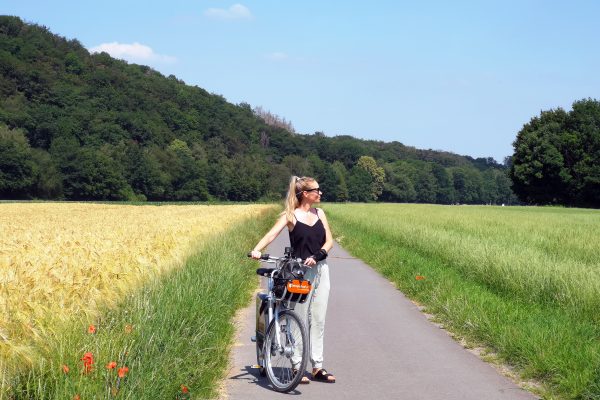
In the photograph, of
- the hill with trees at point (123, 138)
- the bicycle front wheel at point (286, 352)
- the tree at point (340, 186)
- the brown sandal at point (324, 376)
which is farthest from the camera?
the tree at point (340, 186)

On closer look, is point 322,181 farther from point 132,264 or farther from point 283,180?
point 132,264

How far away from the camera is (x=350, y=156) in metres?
173

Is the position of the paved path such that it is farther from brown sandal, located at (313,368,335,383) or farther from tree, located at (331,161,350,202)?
tree, located at (331,161,350,202)

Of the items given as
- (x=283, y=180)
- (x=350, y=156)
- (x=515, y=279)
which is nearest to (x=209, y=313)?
(x=515, y=279)

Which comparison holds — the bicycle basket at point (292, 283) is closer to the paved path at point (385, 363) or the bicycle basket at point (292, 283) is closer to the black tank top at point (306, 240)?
the black tank top at point (306, 240)

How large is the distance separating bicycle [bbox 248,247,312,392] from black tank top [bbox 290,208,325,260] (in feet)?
0.43

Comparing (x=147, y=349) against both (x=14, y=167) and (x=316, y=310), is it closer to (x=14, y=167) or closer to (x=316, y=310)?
(x=316, y=310)

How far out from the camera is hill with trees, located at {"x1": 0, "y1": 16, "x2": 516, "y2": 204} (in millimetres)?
98312

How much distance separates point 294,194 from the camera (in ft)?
22.0

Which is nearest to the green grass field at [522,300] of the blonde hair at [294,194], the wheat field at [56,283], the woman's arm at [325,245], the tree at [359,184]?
the woman's arm at [325,245]

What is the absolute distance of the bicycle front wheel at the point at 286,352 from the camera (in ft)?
20.1

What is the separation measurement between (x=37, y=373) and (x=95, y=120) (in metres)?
112

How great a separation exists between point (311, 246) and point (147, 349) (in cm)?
193

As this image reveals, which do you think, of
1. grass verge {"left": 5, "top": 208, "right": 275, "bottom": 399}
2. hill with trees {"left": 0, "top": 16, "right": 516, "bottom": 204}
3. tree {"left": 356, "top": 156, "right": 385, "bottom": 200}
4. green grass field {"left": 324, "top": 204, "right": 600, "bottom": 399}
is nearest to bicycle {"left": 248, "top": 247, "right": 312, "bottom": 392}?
grass verge {"left": 5, "top": 208, "right": 275, "bottom": 399}
